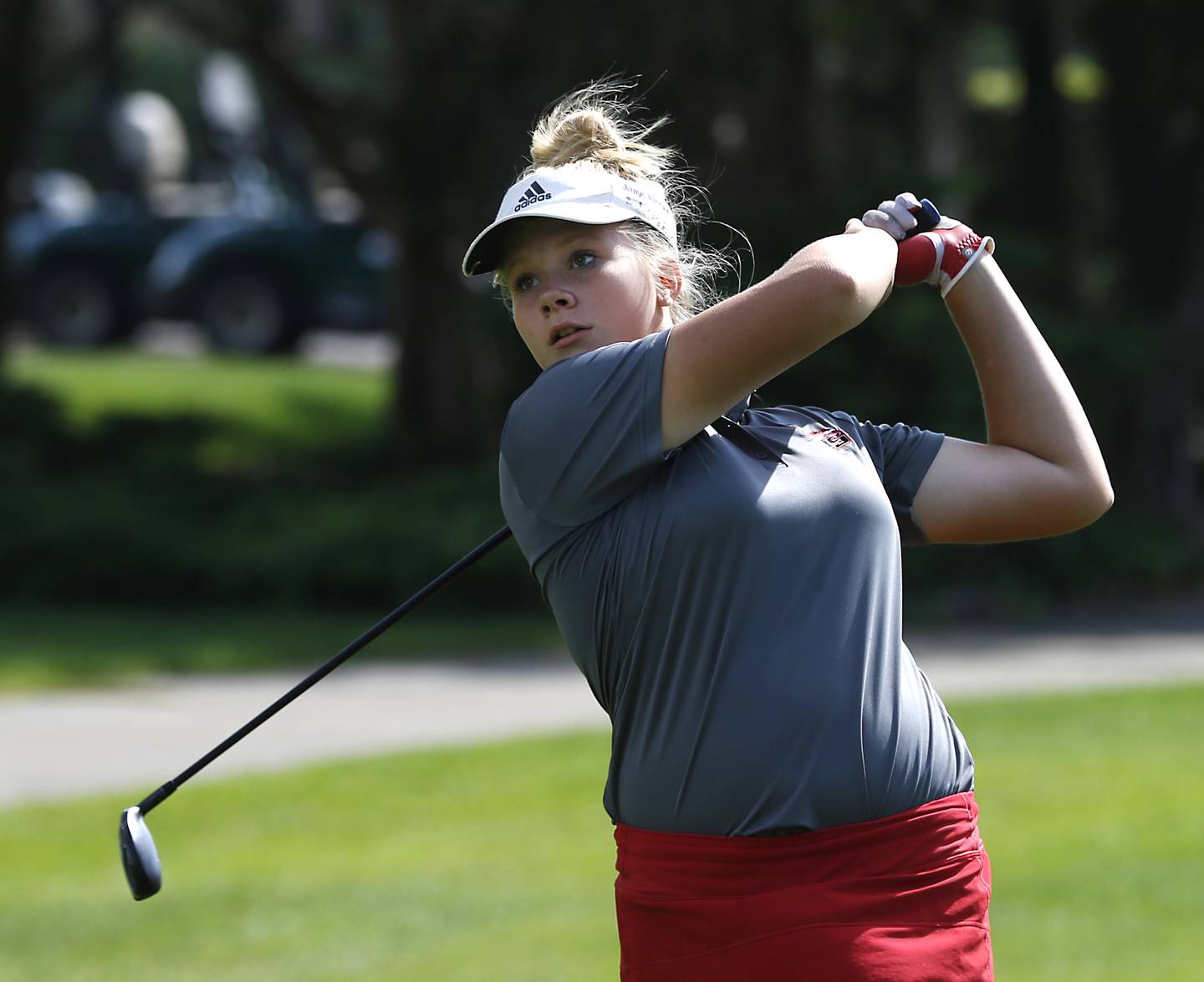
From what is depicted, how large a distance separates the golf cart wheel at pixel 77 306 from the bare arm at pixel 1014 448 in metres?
22.5

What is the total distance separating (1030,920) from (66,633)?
773 centimetres

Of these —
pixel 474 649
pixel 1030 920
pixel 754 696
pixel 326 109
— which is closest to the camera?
pixel 754 696

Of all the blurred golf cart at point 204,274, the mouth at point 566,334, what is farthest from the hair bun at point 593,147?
the blurred golf cart at point 204,274

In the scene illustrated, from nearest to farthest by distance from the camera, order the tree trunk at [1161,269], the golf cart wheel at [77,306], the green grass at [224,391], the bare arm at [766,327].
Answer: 1. the bare arm at [766,327]
2. the tree trunk at [1161,269]
3. the green grass at [224,391]
4. the golf cart wheel at [77,306]

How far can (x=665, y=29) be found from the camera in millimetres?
12734

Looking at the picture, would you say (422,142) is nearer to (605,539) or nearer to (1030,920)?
(1030,920)

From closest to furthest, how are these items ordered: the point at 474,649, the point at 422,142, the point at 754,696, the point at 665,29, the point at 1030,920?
the point at 754,696, the point at 1030,920, the point at 474,649, the point at 665,29, the point at 422,142

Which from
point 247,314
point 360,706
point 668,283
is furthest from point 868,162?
point 247,314

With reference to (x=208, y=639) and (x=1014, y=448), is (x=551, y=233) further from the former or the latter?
(x=208, y=639)

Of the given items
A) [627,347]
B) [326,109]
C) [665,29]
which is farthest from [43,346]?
[627,347]

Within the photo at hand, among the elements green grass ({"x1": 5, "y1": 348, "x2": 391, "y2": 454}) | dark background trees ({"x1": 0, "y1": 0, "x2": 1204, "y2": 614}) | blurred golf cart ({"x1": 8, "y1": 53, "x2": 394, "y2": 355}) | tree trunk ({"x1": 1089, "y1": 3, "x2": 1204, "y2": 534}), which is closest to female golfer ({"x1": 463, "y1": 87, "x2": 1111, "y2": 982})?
dark background trees ({"x1": 0, "y1": 0, "x2": 1204, "y2": 614})

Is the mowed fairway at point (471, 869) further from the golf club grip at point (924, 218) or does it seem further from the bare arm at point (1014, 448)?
the golf club grip at point (924, 218)

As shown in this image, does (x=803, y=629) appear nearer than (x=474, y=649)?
Yes

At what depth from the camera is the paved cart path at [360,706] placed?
8.91 metres
